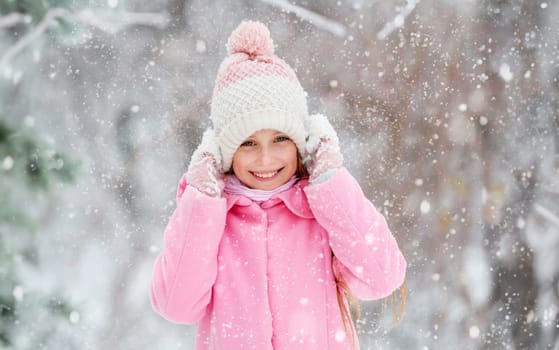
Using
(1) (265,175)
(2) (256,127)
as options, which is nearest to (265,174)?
(1) (265,175)

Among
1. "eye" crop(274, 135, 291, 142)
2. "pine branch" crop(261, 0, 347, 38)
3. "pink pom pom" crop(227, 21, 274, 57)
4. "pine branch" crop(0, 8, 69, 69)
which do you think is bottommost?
"pine branch" crop(0, 8, 69, 69)

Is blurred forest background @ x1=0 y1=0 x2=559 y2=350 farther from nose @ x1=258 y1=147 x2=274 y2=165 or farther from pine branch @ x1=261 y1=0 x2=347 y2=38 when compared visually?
nose @ x1=258 y1=147 x2=274 y2=165

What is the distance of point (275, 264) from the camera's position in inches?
57.6

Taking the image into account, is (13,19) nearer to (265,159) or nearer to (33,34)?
(33,34)

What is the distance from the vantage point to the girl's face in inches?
58.4

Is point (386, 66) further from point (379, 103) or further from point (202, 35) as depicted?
point (202, 35)

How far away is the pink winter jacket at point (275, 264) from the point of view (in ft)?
4.66

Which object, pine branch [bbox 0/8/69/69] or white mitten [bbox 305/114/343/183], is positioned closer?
white mitten [bbox 305/114/343/183]

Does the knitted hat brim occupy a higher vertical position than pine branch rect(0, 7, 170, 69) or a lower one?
higher

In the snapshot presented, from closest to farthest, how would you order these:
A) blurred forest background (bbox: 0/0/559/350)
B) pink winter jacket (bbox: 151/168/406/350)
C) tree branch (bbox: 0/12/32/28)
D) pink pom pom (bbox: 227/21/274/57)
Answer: pink winter jacket (bbox: 151/168/406/350), pink pom pom (bbox: 227/21/274/57), tree branch (bbox: 0/12/32/28), blurred forest background (bbox: 0/0/559/350)

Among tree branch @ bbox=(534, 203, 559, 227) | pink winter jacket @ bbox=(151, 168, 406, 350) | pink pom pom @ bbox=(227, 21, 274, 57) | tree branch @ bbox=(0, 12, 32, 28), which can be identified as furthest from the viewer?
tree branch @ bbox=(534, 203, 559, 227)

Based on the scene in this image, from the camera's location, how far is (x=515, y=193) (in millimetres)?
2619

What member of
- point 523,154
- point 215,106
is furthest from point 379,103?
point 215,106

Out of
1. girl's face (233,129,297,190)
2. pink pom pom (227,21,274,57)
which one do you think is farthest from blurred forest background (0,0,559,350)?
girl's face (233,129,297,190)
